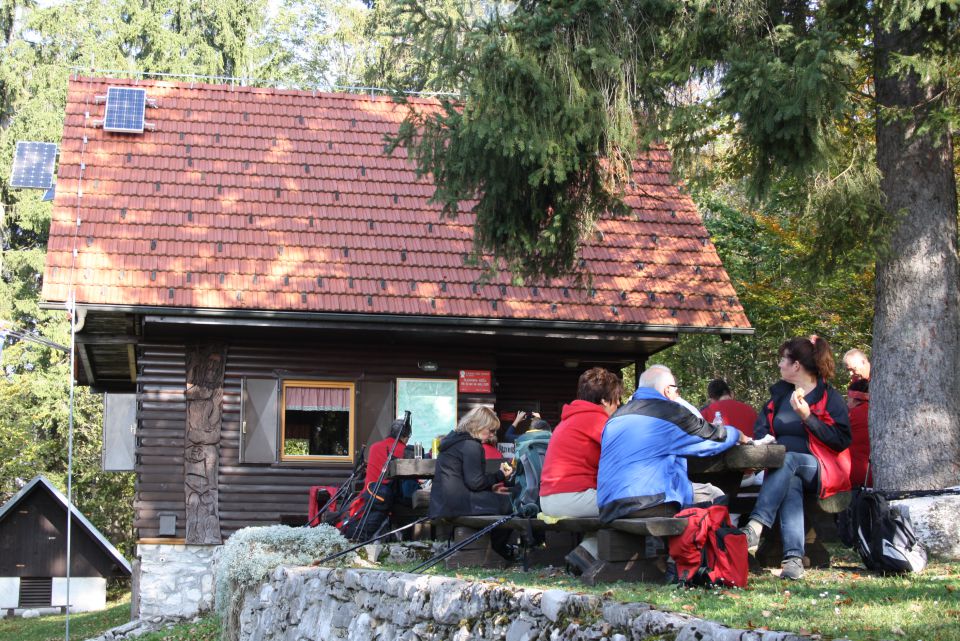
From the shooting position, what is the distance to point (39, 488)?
29.2 m

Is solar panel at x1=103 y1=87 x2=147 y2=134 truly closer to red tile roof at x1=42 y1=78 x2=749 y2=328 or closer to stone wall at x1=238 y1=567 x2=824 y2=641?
red tile roof at x1=42 y1=78 x2=749 y2=328

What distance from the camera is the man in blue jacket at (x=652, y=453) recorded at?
22.1 ft

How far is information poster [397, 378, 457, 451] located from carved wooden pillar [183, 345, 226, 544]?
2384mm

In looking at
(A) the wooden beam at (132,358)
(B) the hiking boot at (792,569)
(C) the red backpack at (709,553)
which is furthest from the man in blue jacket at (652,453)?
(A) the wooden beam at (132,358)

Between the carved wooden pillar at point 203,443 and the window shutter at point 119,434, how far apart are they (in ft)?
12.5

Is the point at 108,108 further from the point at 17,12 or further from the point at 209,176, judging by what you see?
the point at 17,12

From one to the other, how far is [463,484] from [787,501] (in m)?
2.80

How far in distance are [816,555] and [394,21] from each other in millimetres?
5661

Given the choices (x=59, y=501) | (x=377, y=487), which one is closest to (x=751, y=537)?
(x=377, y=487)

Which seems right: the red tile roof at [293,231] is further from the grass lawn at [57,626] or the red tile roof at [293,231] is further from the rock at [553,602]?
the rock at [553,602]

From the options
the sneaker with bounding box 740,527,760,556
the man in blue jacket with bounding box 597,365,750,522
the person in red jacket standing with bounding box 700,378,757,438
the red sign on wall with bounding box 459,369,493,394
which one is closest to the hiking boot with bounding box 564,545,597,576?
the man in blue jacket with bounding box 597,365,750,522

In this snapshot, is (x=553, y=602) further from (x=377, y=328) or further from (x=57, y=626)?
(x=57, y=626)

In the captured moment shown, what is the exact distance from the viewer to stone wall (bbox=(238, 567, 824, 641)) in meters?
4.70

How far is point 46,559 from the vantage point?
29.5 m
